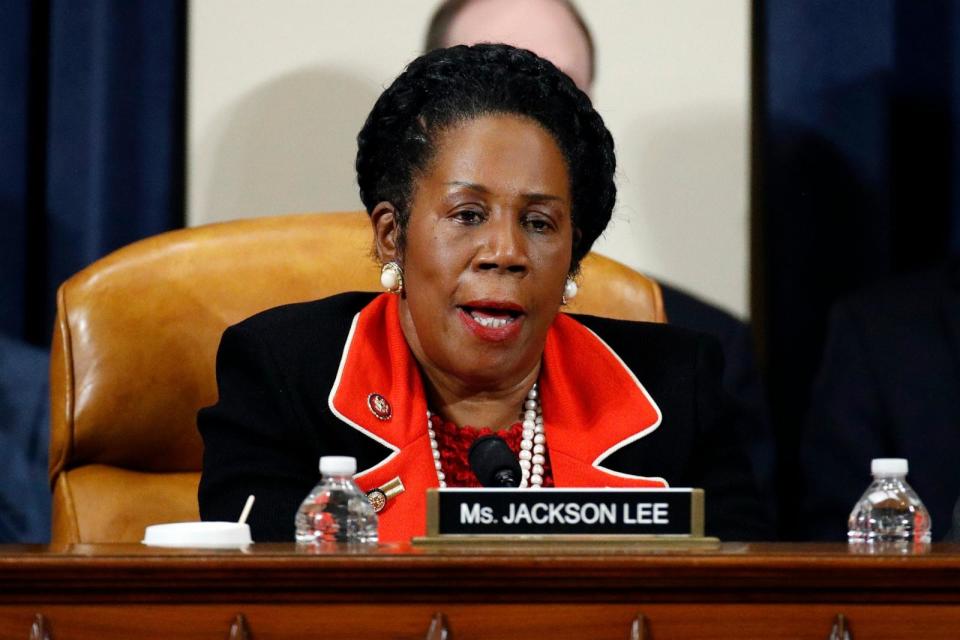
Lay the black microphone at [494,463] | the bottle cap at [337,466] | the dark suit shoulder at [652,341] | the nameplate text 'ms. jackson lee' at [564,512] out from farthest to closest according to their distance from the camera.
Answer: the dark suit shoulder at [652,341] < the black microphone at [494,463] < the bottle cap at [337,466] < the nameplate text 'ms. jackson lee' at [564,512]

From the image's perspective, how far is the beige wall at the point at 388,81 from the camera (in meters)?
2.68

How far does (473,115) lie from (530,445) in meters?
0.39

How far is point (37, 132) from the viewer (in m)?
2.67

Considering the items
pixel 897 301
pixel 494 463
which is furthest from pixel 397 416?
pixel 897 301

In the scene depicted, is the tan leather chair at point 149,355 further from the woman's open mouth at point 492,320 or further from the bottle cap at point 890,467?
the bottle cap at point 890,467

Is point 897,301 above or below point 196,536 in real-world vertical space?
above

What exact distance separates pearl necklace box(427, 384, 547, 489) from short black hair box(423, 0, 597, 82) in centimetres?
110

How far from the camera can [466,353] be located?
1.63m

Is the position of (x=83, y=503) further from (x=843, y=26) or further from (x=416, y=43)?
(x=843, y=26)

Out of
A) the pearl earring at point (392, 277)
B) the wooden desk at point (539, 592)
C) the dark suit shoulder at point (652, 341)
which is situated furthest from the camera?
the dark suit shoulder at point (652, 341)

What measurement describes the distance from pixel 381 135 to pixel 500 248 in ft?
0.83

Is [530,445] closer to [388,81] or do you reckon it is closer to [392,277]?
[392,277]

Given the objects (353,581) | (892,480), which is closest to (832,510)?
(892,480)

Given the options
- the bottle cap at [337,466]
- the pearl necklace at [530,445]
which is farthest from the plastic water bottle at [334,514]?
the pearl necklace at [530,445]
